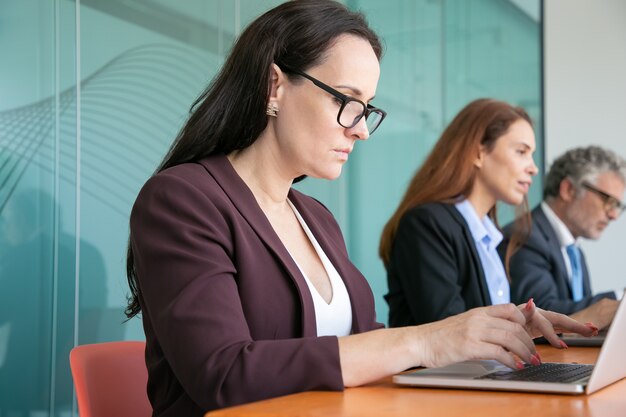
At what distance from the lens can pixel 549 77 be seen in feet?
22.0

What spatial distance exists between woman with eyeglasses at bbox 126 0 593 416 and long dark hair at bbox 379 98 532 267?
1.14 meters

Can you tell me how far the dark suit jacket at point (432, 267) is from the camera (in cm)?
294

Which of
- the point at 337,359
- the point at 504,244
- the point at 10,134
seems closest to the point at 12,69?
the point at 10,134

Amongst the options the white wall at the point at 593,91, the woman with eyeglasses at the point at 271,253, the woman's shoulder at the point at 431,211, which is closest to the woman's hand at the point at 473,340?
the woman with eyeglasses at the point at 271,253

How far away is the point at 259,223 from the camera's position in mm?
1686

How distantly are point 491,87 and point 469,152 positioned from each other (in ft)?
9.19

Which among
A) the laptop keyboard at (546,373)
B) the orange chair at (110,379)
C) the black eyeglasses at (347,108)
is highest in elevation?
Result: the black eyeglasses at (347,108)

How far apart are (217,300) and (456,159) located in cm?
201

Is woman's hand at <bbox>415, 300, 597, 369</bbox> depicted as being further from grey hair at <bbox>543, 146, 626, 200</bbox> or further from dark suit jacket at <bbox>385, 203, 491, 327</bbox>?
grey hair at <bbox>543, 146, 626, 200</bbox>

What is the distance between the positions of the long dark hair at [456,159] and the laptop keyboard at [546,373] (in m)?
1.55

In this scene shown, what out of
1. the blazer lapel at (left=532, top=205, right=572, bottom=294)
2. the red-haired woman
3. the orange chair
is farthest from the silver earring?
the blazer lapel at (left=532, top=205, right=572, bottom=294)

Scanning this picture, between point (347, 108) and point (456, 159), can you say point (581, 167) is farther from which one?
point (347, 108)

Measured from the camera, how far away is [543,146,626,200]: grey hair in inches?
165

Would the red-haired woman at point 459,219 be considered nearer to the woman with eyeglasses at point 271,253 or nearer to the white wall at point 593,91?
the woman with eyeglasses at point 271,253
